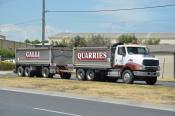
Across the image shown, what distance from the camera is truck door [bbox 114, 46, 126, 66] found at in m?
34.5

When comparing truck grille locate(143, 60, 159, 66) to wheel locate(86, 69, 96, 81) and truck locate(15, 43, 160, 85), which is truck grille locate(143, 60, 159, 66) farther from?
wheel locate(86, 69, 96, 81)

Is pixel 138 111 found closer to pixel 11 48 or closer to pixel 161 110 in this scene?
pixel 161 110

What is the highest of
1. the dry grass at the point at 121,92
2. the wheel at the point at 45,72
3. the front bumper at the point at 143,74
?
the front bumper at the point at 143,74

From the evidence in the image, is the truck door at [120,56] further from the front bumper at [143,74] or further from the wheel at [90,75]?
the wheel at [90,75]

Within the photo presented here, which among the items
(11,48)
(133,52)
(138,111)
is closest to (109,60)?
(133,52)

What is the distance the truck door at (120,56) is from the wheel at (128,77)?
935 millimetres

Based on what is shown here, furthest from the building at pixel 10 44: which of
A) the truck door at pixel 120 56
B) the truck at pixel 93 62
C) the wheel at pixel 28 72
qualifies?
the truck door at pixel 120 56

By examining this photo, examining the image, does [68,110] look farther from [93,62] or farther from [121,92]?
[93,62]

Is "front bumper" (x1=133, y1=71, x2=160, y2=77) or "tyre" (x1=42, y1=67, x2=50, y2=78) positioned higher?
"front bumper" (x1=133, y1=71, x2=160, y2=77)

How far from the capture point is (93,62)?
37.6 metres

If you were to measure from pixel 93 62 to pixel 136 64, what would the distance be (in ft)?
17.2

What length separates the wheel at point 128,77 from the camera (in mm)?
33031

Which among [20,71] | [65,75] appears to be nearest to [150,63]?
[65,75]

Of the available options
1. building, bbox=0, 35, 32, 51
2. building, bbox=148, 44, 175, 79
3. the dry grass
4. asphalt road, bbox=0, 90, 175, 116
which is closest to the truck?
the dry grass
